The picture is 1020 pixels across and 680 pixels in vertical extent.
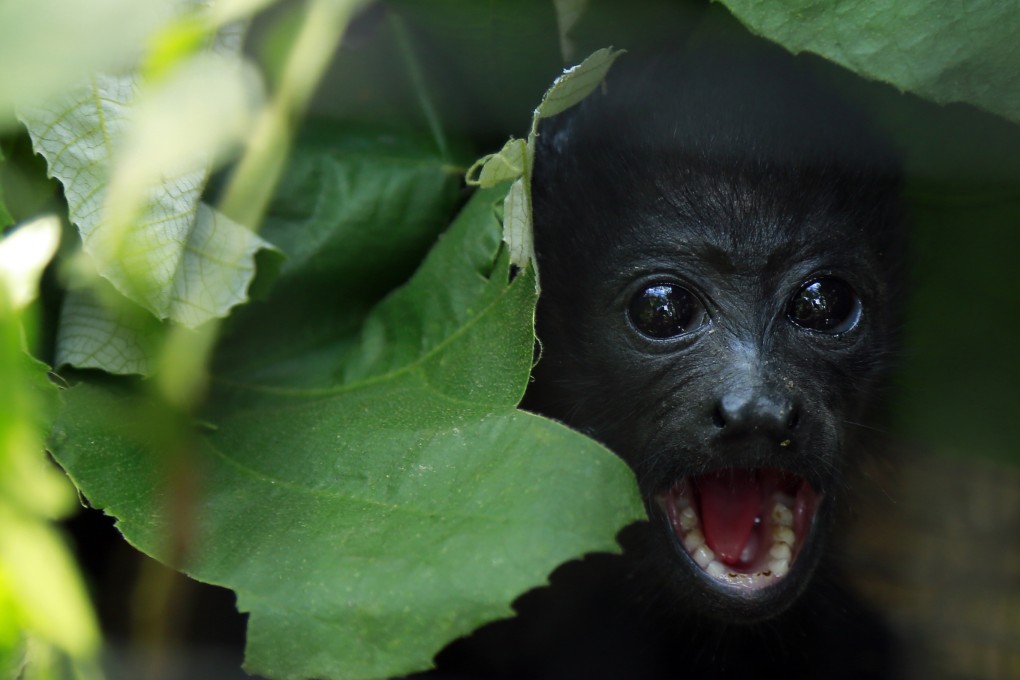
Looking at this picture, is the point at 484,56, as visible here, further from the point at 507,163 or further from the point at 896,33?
the point at 896,33

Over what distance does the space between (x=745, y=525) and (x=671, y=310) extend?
40 centimetres

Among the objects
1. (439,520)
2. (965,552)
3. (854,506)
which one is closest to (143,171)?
(439,520)

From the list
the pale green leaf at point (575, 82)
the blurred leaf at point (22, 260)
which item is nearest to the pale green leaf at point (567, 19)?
the pale green leaf at point (575, 82)

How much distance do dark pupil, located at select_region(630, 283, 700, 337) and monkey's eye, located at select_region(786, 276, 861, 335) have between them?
170 millimetres

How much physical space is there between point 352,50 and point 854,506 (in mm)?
1328

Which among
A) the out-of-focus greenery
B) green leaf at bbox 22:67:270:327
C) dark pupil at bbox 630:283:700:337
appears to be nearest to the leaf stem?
the out-of-focus greenery

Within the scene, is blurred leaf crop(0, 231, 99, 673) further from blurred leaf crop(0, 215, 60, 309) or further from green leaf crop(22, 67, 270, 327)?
green leaf crop(22, 67, 270, 327)

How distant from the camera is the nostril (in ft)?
5.41

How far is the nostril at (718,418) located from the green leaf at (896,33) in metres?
0.52

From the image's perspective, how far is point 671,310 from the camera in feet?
6.21

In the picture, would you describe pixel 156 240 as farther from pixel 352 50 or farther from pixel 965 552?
pixel 965 552

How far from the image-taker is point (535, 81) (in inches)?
71.9

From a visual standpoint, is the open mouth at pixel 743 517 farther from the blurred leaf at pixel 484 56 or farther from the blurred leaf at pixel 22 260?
the blurred leaf at pixel 22 260

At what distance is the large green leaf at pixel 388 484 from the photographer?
47.2 inches
